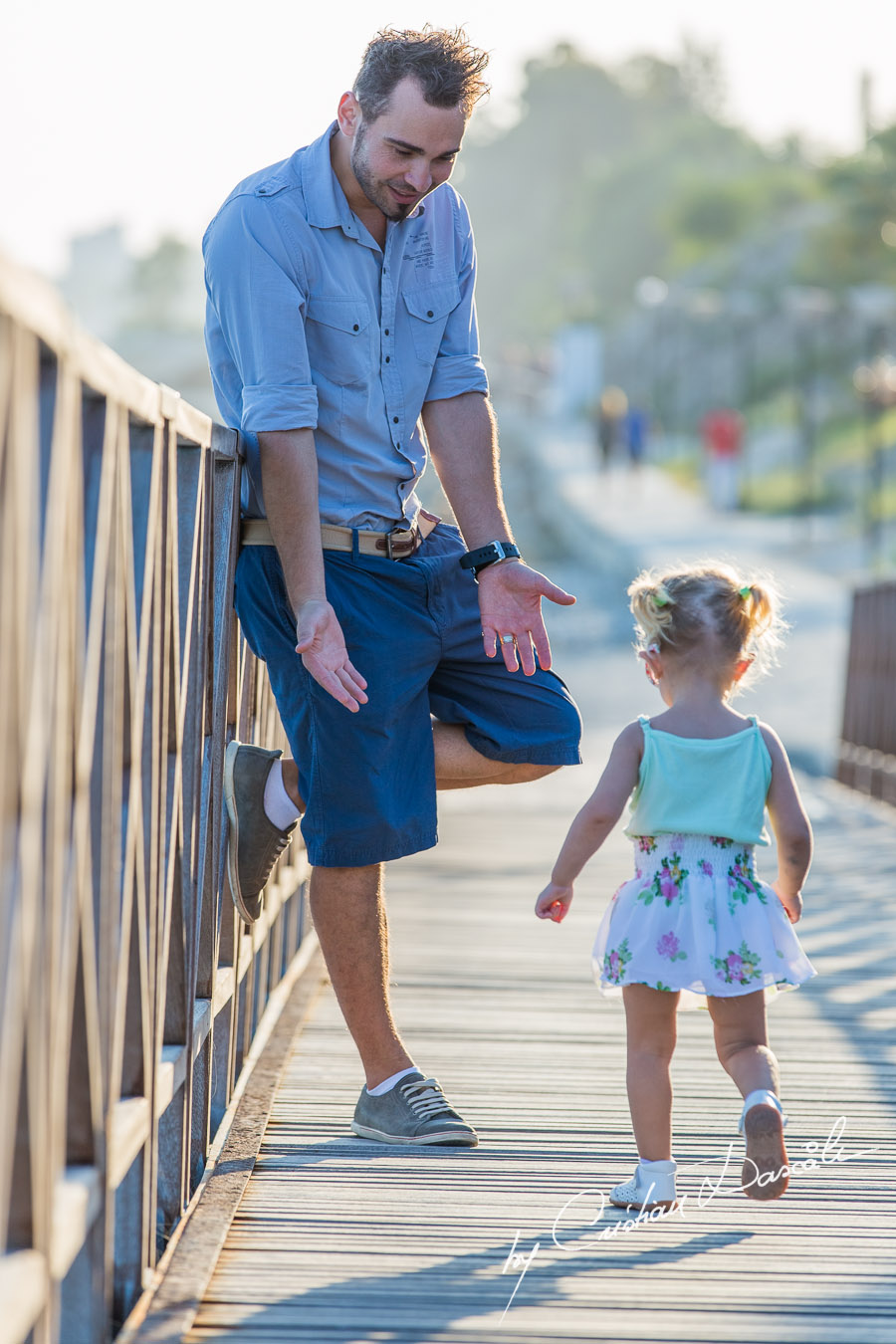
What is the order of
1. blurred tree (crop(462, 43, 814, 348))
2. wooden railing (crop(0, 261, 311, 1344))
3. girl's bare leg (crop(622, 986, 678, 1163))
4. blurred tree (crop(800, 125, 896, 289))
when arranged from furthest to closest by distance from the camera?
blurred tree (crop(462, 43, 814, 348)), blurred tree (crop(800, 125, 896, 289)), girl's bare leg (crop(622, 986, 678, 1163)), wooden railing (crop(0, 261, 311, 1344))

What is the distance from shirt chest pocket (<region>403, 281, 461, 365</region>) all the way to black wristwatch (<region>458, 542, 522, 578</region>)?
14.9 inches

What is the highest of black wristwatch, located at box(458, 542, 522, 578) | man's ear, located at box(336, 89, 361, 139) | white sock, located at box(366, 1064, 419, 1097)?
man's ear, located at box(336, 89, 361, 139)

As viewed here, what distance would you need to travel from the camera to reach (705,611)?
3023mm

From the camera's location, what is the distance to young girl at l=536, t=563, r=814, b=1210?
290 cm

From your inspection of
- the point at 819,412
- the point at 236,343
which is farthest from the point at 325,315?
the point at 819,412

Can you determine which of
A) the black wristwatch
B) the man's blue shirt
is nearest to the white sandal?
the black wristwatch

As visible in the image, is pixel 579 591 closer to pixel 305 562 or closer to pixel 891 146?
pixel 891 146

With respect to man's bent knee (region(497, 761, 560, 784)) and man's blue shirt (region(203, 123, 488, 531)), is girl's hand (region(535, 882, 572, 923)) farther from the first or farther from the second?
man's blue shirt (region(203, 123, 488, 531))

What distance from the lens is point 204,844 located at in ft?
9.64

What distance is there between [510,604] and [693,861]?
2.16 feet

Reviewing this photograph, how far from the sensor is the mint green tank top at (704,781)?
2.95 metres

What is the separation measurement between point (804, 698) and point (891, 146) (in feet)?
106

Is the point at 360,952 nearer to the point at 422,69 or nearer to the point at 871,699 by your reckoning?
the point at 422,69

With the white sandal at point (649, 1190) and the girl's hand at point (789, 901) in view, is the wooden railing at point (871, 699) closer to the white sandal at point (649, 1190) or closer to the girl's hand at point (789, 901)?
the girl's hand at point (789, 901)
